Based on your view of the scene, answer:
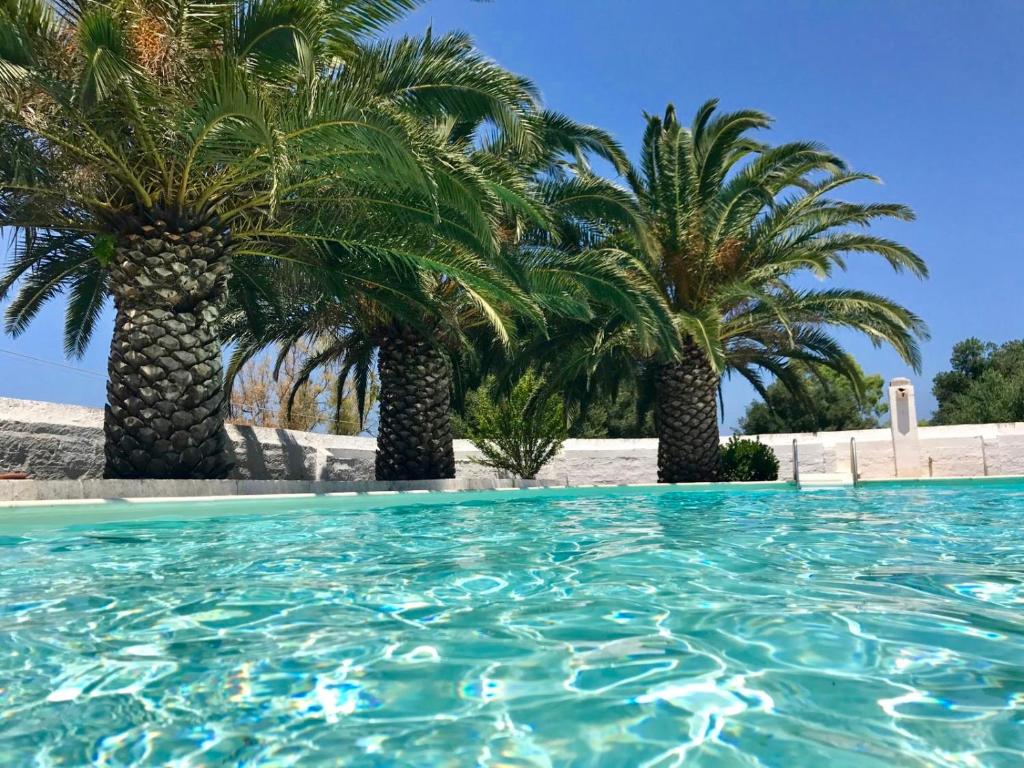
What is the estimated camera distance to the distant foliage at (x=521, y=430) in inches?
742

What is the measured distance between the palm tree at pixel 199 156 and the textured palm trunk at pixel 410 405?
10.2 ft

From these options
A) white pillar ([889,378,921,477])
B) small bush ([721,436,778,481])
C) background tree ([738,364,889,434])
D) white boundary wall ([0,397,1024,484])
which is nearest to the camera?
white boundary wall ([0,397,1024,484])

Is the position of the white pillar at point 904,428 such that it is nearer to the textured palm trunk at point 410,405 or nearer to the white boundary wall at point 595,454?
the white boundary wall at point 595,454

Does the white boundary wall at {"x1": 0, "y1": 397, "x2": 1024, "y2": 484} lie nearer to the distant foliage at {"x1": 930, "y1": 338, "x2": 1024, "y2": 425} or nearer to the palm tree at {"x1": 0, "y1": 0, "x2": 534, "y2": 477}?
the palm tree at {"x1": 0, "y1": 0, "x2": 534, "y2": 477}

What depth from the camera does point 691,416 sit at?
54.2ft

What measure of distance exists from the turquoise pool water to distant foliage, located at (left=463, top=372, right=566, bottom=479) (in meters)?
13.5

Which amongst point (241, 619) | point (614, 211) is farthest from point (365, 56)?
point (241, 619)

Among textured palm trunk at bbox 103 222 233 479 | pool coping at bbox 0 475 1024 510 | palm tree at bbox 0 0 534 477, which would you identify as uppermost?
palm tree at bbox 0 0 534 477

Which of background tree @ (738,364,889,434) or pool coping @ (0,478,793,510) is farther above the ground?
background tree @ (738,364,889,434)

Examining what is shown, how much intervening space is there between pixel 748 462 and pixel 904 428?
4506 mm

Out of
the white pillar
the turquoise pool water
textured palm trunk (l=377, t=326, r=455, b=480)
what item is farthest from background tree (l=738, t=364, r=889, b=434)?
the turquoise pool water

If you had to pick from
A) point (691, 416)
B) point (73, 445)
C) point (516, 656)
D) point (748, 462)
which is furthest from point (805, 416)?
point (516, 656)

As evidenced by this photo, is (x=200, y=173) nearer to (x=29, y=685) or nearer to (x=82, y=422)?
(x=82, y=422)

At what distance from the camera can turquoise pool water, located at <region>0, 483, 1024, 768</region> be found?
1870 millimetres
